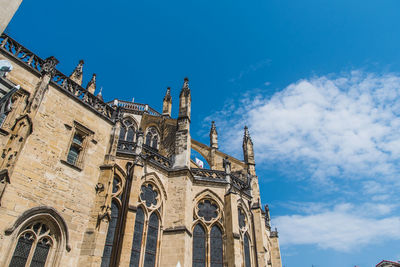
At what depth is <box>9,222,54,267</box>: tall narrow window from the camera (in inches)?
295

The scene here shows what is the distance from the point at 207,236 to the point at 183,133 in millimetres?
5768

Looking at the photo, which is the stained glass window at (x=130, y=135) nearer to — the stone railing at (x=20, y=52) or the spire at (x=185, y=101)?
the spire at (x=185, y=101)

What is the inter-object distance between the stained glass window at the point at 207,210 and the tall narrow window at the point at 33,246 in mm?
8543

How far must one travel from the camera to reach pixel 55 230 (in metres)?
8.38

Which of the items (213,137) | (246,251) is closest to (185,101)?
(213,137)

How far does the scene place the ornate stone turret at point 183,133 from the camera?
15.8 metres

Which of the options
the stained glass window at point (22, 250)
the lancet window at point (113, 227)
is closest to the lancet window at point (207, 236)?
the lancet window at point (113, 227)

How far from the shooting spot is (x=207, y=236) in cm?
1491

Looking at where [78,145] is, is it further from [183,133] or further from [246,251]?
[246,251]

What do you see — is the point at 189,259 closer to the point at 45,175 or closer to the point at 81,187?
the point at 81,187

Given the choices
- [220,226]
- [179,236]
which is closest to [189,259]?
[179,236]

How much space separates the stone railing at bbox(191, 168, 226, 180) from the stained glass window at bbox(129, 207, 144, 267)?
170 inches

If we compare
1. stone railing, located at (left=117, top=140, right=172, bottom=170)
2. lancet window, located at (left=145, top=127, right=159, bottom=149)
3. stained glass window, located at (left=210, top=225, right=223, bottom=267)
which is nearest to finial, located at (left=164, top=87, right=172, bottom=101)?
lancet window, located at (left=145, top=127, right=159, bottom=149)

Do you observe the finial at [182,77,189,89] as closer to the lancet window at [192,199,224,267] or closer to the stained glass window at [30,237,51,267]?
the lancet window at [192,199,224,267]
